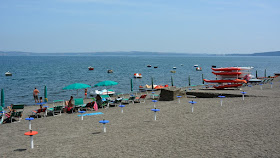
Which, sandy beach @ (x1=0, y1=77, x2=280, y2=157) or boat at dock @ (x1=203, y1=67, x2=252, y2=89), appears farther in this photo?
boat at dock @ (x1=203, y1=67, x2=252, y2=89)

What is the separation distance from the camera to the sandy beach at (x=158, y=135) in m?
8.80

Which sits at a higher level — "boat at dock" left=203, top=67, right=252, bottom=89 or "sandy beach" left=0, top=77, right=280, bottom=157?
"boat at dock" left=203, top=67, right=252, bottom=89

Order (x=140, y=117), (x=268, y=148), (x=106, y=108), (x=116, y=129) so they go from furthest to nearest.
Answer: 1. (x=106, y=108)
2. (x=140, y=117)
3. (x=116, y=129)
4. (x=268, y=148)

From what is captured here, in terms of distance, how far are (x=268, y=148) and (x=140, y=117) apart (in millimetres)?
7695

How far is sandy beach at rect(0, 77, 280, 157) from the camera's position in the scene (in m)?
8.80

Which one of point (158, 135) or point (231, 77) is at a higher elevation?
point (231, 77)

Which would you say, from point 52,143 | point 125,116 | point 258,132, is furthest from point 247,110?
point 52,143

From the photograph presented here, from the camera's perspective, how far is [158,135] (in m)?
10.8

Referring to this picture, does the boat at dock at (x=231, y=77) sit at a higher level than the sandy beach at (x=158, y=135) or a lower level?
higher

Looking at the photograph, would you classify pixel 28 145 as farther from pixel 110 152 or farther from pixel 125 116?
pixel 125 116

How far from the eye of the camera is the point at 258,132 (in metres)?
10.7

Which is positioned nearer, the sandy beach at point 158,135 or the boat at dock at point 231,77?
the sandy beach at point 158,135

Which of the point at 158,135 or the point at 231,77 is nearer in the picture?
the point at 158,135

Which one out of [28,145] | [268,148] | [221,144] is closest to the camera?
[268,148]
